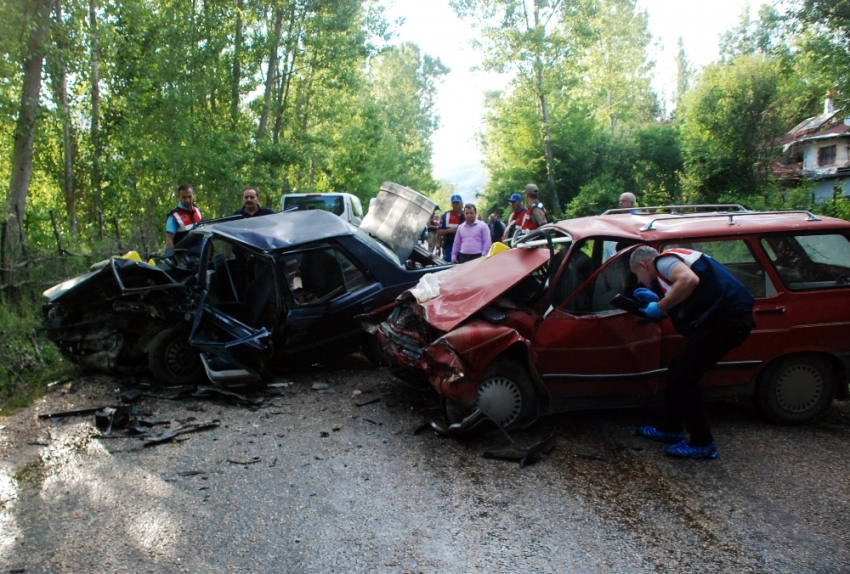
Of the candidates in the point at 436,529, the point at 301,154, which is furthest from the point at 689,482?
the point at 301,154

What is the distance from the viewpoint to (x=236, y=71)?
22.3 metres

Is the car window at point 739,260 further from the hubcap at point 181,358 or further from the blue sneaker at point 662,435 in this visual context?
the hubcap at point 181,358

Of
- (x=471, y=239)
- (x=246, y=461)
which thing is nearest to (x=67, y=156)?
(x=471, y=239)

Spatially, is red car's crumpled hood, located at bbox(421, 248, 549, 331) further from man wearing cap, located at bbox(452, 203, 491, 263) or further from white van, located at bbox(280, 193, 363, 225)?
white van, located at bbox(280, 193, 363, 225)

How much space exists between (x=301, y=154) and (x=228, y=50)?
4.18m

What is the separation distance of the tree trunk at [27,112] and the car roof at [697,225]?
869 centimetres

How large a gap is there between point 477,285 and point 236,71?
19342mm

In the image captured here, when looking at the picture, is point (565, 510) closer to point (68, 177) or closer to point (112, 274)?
point (112, 274)

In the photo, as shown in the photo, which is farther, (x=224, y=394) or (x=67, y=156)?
(x=67, y=156)

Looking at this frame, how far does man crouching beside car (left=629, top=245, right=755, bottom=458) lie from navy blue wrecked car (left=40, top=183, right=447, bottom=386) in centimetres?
328

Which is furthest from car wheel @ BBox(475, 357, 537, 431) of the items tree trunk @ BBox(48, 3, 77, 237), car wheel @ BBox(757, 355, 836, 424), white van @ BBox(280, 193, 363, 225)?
tree trunk @ BBox(48, 3, 77, 237)

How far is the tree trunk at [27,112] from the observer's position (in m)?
→ 10.6

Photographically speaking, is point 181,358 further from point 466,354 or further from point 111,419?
point 466,354

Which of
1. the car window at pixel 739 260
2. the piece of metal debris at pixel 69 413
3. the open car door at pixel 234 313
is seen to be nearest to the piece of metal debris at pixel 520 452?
the car window at pixel 739 260
